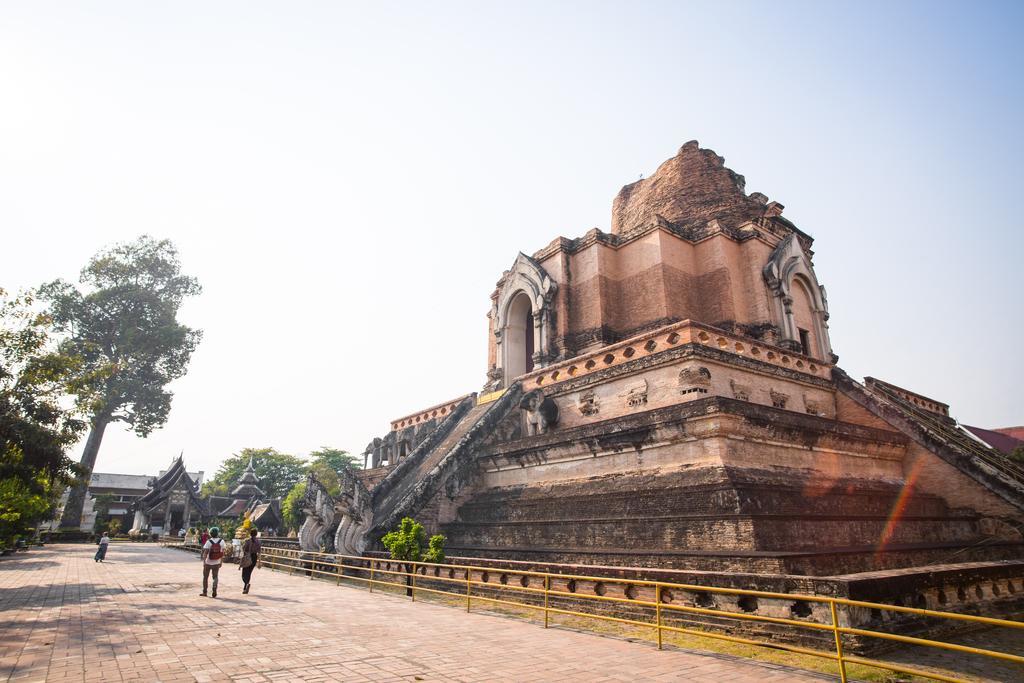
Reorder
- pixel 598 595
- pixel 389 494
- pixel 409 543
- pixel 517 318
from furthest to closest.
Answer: pixel 517 318
pixel 389 494
pixel 409 543
pixel 598 595

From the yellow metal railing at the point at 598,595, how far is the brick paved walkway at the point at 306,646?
1.27 ft

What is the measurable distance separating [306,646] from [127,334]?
40923 mm

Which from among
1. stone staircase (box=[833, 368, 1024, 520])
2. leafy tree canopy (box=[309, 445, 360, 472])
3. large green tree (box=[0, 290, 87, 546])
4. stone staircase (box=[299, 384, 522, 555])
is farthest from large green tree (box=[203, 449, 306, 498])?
stone staircase (box=[833, 368, 1024, 520])

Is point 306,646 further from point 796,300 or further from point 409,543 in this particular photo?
point 796,300

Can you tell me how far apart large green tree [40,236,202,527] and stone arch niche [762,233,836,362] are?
130 ft

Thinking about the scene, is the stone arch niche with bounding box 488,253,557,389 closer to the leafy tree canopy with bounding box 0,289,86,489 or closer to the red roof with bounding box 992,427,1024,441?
the leafy tree canopy with bounding box 0,289,86,489

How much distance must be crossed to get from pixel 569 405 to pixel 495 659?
9542 mm

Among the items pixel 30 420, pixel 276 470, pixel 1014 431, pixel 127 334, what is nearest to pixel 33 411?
pixel 30 420

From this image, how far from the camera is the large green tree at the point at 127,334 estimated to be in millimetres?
38406

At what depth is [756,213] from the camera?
797 inches

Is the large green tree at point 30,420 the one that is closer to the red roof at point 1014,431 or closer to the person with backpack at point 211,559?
the person with backpack at point 211,559

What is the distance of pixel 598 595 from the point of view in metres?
8.06

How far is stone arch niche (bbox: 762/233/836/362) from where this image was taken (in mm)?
17609

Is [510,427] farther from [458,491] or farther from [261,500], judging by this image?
[261,500]
